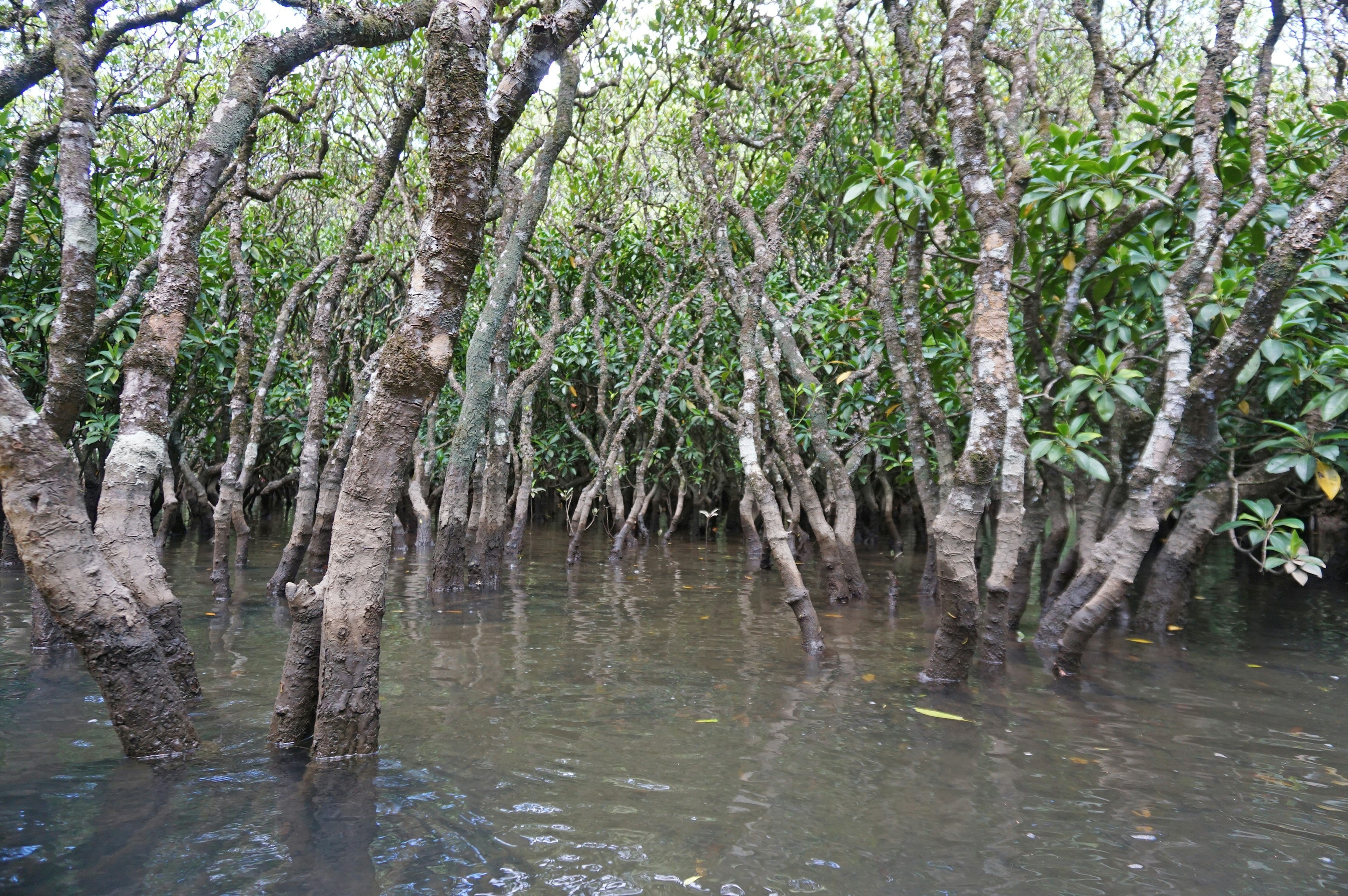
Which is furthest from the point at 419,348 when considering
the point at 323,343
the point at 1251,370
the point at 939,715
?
the point at 1251,370

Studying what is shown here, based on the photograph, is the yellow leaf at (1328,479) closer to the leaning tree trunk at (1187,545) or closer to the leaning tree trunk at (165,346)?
the leaning tree trunk at (1187,545)

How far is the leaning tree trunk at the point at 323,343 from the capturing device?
6.52 m

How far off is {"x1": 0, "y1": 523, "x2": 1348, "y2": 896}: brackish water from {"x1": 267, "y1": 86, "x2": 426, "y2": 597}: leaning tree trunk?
2.25 meters

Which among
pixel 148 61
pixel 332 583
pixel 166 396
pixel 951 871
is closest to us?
pixel 951 871

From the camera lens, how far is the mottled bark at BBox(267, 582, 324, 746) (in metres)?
3.86

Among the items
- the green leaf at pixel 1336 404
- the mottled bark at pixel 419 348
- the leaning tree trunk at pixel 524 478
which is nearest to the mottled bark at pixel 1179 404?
the green leaf at pixel 1336 404

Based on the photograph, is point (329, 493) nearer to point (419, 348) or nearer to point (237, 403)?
point (237, 403)

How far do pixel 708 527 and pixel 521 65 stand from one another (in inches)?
573

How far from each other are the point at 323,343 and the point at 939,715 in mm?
6578

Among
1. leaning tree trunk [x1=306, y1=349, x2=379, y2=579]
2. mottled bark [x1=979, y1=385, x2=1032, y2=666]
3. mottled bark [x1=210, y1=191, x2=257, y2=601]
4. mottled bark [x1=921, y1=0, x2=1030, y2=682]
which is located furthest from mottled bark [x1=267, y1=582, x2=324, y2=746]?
mottled bark [x1=210, y1=191, x2=257, y2=601]

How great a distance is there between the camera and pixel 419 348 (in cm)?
370

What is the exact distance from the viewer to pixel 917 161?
6902mm

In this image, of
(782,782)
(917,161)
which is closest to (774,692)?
(782,782)

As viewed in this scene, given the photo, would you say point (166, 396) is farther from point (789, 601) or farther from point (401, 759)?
point (789, 601)
